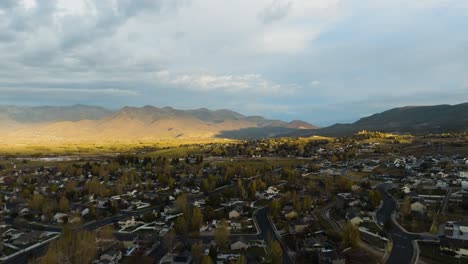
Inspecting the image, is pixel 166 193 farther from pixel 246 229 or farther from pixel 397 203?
pixel 397 203

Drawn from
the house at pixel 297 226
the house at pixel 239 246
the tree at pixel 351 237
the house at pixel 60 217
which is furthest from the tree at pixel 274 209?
the house at pixel 60 217

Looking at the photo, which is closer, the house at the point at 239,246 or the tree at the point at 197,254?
the tree at the point at 197,254

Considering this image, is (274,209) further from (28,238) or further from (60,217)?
(28,238)

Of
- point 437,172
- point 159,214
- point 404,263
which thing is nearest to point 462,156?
point 437,172

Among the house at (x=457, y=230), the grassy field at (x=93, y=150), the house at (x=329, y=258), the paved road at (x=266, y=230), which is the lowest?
the paved road at (x=266, y=230)

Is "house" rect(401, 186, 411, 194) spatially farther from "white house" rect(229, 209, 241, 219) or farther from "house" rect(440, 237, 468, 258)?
"white house" rect(229, 209, 241, 219)

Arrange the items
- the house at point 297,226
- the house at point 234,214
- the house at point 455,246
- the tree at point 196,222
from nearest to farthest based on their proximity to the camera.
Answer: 1. the house at point 455,246
2. the house at point 297,226
3. the tree at point 196,222
4. the house at point 234,214

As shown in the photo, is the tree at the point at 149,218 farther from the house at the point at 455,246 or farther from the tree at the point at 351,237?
the house at the point at 455,246
